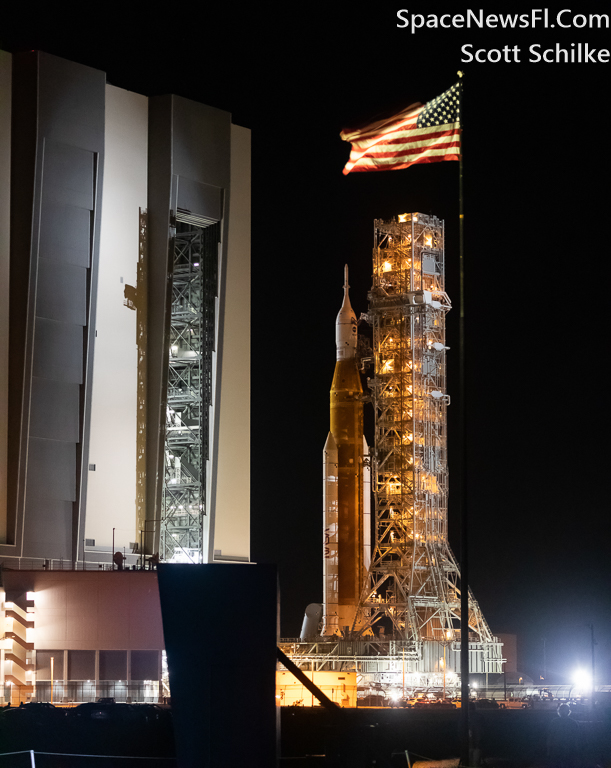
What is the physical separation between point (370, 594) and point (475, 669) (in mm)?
5521

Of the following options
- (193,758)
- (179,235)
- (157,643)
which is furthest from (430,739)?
(179,235)

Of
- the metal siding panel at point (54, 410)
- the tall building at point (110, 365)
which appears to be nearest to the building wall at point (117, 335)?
the tall building at point (110, 365)

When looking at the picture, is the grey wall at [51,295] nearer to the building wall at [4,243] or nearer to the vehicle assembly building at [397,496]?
the building wall at [4,243]

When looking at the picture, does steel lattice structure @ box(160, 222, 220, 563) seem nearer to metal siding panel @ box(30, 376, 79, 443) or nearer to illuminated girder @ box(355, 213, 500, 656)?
metal siding panel @ box(30, 376, 79, 443)

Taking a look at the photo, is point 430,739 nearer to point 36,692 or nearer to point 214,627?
point 36,692

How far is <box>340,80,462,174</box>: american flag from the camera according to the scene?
91.2 feet

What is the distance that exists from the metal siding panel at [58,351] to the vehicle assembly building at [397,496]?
12985mm

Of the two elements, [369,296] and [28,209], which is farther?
[369,296]

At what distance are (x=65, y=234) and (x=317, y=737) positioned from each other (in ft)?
77.3

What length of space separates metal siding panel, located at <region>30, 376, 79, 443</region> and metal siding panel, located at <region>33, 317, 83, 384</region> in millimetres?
338

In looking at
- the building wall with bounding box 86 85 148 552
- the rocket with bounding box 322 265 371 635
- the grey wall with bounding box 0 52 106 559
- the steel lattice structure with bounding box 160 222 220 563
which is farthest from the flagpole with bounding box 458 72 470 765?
the rocket with bounding box 322 265 371 635

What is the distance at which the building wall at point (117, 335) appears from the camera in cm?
4919

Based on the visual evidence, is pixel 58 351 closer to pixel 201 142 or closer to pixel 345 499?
pixel 201 142

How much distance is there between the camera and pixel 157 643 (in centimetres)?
4394
